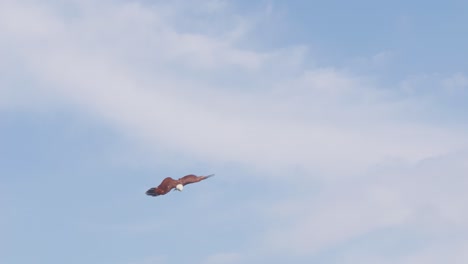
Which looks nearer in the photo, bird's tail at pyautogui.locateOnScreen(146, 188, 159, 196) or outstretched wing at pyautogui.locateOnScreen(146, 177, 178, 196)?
outstretched wing at pyautogui.locateOnScreen(146, 177, 178, 196)

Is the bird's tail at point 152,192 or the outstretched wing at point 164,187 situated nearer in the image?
the outstretched wing at point 164,187

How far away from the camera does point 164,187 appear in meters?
71.8

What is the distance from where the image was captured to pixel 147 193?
235 ft

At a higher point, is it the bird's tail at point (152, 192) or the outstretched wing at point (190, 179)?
the outstretched wing at point (190, 179)

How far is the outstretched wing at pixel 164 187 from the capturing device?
71500mm

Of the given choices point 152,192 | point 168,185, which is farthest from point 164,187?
point 152,192

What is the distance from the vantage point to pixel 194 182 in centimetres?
7519

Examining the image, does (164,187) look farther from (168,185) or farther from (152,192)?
(152,192)

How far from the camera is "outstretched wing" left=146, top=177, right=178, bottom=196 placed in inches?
2815

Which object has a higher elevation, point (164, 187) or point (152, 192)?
point (164, 187)

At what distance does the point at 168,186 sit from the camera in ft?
236

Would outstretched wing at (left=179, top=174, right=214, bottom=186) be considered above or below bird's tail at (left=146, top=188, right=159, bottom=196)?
above

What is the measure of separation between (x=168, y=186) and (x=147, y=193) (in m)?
2.24

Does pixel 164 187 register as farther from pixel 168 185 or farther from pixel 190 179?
pixel 190 179
